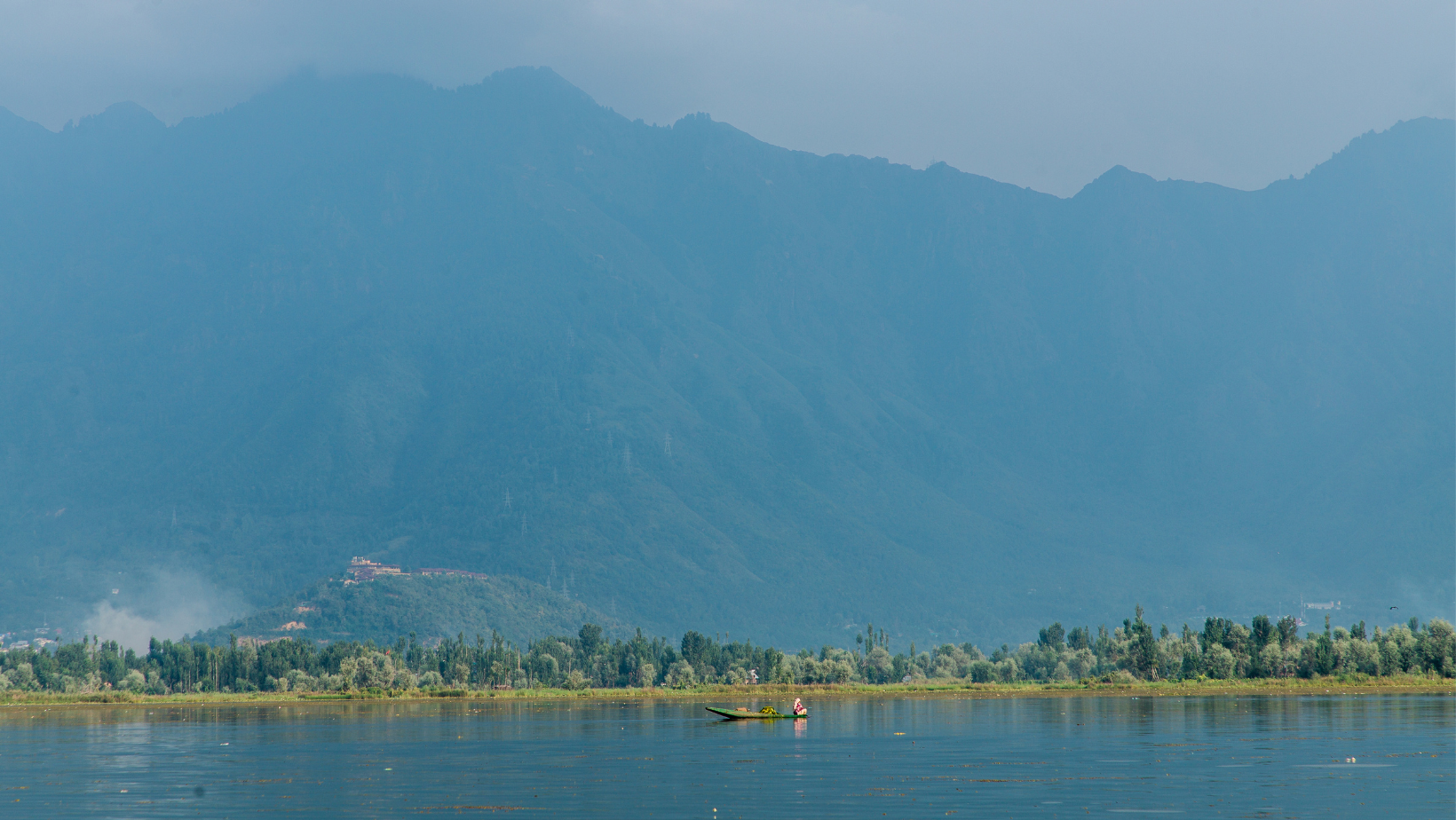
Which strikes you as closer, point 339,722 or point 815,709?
point 339,722

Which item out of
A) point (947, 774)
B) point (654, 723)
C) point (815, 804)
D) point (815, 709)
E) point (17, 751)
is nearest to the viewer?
point (815, 804)

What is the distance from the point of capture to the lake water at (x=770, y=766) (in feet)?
221

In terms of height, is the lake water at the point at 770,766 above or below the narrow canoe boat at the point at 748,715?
above

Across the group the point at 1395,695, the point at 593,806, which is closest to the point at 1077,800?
the point at 593,806

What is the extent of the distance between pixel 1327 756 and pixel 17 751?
85.8 meters

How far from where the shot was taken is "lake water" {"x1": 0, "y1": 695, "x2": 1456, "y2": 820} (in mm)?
67375

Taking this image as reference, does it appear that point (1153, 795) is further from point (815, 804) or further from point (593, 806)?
point (593, 806)

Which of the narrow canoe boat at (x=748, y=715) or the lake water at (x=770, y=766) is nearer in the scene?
the lake water at (x=770, y=766)

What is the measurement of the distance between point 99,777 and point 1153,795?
55453mm

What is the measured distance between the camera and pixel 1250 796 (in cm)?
6794

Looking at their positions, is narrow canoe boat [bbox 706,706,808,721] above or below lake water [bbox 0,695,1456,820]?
below

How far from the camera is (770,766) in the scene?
86438mm

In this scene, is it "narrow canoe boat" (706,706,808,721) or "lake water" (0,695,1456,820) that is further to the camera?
"narrow canoe boat" (706,706,808,721)

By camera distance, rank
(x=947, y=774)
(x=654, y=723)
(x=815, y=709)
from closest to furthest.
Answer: (x=947, y=774), (x=654, y=723), (x=815, y=709)
